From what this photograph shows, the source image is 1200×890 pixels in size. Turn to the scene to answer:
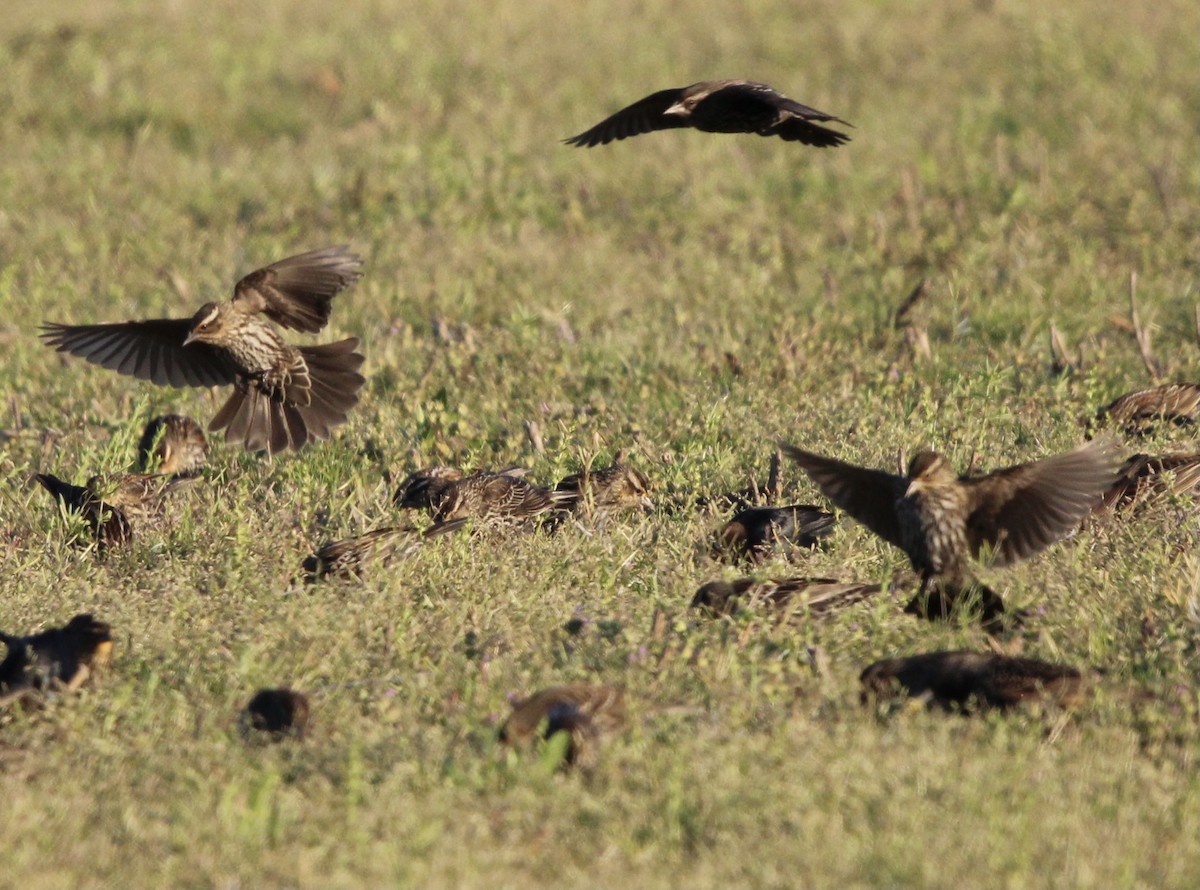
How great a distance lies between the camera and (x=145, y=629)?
596cm

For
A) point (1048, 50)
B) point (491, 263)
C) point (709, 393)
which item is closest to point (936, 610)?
point (709, 393)

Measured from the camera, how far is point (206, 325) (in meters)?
8.38

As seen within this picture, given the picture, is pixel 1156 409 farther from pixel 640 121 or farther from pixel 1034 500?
pixel 640 121

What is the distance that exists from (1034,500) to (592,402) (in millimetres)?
3587

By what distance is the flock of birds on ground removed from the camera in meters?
5.20

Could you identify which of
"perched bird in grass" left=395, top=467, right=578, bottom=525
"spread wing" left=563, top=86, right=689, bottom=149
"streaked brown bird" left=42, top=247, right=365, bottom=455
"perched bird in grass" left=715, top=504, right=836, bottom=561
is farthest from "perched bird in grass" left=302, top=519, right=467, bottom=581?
"spread wing" left=563, top=86, right=689, bottom=149

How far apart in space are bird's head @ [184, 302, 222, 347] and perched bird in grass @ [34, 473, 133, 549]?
1044 mm

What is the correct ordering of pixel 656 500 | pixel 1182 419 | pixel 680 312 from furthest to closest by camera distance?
pixel 680 312, pixel 1182 419, pixel 656 500

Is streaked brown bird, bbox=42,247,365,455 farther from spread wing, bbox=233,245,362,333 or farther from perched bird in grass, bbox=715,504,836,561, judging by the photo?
→ perched bird in grass, bbox=715,504,836,561

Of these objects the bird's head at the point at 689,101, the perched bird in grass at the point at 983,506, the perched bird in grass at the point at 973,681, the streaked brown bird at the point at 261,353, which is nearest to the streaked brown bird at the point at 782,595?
the perched bird in grass at the point at 983,506

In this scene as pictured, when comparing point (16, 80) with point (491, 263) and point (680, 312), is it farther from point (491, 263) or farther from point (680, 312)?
point (680, 312)

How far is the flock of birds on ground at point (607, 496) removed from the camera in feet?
17.1

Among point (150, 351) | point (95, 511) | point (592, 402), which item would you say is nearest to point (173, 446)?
point (150, 351)

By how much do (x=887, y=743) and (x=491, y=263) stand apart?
7521mm
